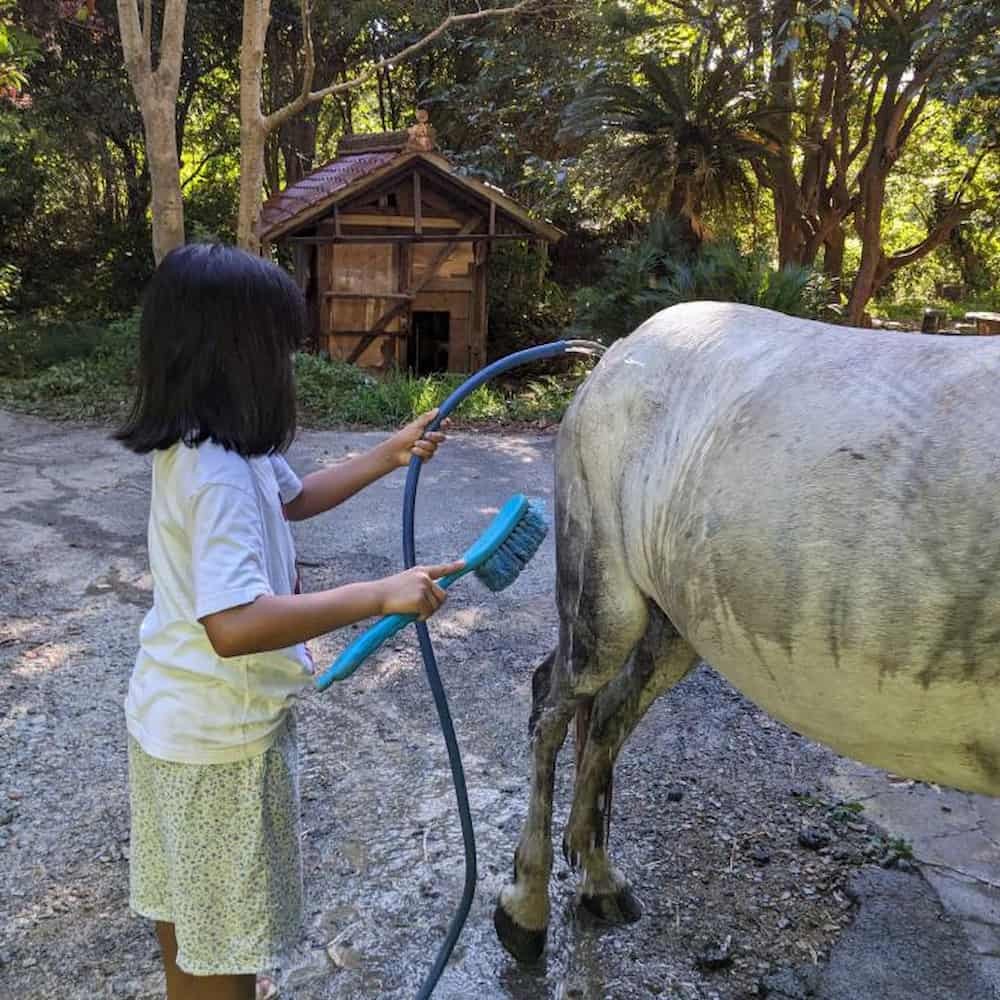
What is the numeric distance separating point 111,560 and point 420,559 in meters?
1.56

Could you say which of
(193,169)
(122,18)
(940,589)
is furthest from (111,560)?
(193,169)

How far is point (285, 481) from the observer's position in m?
1.80

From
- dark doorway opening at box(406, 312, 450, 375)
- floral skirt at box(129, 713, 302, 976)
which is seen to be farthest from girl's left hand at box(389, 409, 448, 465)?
dark doorway opening at box(406, 312, 450, 375)

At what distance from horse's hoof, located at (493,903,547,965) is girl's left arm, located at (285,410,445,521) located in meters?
1.08

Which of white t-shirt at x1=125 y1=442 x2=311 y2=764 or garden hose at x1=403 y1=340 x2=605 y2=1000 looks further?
garden hose at x1=403 y1=340 x2=605 y2=1000

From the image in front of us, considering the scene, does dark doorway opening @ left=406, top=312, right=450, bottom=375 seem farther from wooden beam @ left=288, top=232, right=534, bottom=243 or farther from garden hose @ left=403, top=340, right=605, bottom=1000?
garden hose @ left=403, top=340, right=605, bottom=1000

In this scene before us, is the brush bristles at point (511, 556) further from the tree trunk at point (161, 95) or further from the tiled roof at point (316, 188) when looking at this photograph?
the tiled roof at point (316, 188)

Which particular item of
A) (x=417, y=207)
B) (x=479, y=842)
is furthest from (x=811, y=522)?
(x=417, y=207)

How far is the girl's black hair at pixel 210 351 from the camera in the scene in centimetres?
138

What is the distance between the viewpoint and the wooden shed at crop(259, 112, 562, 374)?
10.7 metres

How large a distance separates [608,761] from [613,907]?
35 cm

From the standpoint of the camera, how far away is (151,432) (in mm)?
1405

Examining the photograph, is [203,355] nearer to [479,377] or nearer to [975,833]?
[479,377]

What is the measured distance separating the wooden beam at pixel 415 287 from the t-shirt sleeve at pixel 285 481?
952cm
